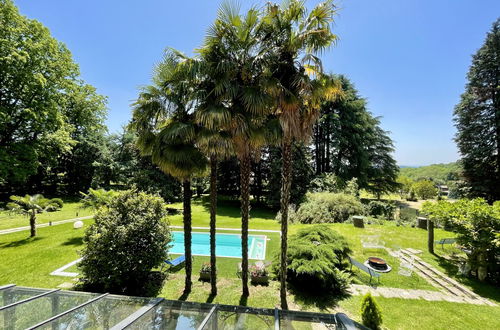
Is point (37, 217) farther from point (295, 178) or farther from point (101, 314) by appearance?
point (295, 178)

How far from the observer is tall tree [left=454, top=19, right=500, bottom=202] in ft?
56.2

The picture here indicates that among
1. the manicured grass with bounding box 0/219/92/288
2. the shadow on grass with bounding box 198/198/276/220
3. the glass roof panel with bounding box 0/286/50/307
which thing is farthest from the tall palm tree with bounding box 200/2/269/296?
the shadow on grass with bounding box 198/198/276/220

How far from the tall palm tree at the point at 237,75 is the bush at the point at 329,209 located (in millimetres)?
12688

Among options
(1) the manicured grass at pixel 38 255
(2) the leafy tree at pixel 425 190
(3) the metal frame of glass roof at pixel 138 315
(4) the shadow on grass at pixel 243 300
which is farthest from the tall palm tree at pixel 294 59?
(2) the leafy tree at pixel 425 190

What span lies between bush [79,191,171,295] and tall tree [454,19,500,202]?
79.9 ft

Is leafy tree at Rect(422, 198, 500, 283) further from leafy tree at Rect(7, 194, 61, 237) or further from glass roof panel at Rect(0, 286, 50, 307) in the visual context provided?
leafy tree at Rect(7, 194, 61, 237)

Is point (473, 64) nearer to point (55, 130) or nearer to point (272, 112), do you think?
point (272, 112)

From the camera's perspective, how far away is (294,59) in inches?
219

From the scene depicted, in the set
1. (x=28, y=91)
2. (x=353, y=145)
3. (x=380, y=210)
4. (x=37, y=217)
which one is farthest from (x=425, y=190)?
(x=28, y=91)

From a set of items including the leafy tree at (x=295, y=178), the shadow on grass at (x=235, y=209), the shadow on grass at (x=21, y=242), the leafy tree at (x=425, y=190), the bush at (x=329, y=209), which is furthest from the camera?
the leafy tree at (x=425, y=190)

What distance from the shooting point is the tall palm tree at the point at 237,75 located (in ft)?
17.7

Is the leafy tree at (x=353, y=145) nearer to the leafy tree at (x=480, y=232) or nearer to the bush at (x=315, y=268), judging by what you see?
the leafy tree at (x=480, y=232)

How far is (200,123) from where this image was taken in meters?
5.98

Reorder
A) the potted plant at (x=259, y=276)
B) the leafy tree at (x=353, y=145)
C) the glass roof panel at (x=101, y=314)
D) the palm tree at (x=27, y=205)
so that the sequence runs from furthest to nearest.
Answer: the leafy tree at (x=353, y=145)
the palm tree at (x=27, y=205)
the potted plant at (x=259, y=276)
the glass roof panel at (x=101, y=314)
